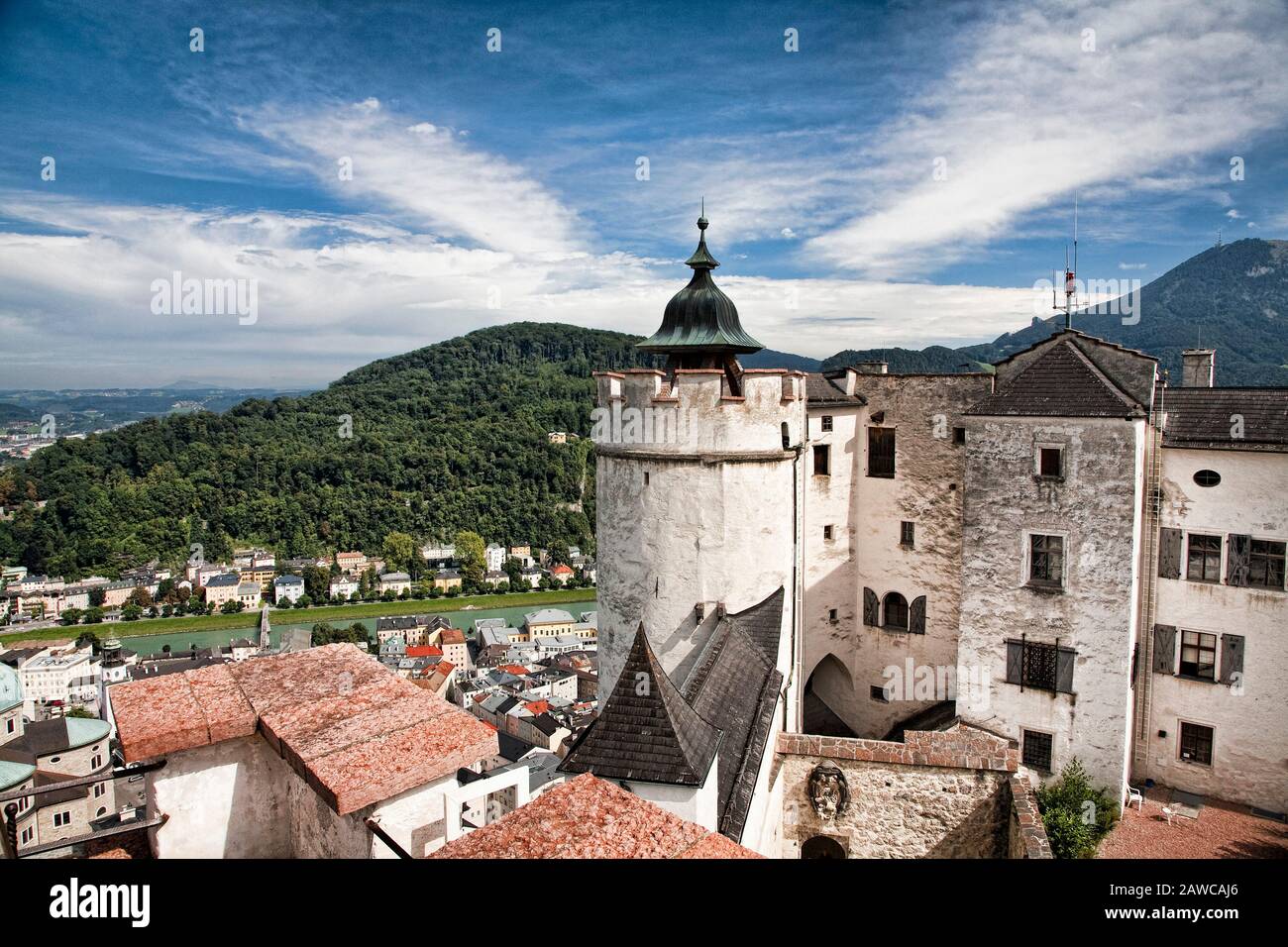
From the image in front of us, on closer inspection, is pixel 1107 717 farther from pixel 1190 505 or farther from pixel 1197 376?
pixel 1197 376

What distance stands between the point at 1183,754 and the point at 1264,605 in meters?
3.29

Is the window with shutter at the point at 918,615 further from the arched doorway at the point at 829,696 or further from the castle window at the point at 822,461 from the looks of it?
Result: the castle window at the point at 822,461

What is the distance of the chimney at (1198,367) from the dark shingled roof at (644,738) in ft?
47.6

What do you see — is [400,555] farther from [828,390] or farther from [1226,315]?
[1226,315]

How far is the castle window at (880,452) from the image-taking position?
17.8 m

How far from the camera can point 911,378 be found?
57.0 ft

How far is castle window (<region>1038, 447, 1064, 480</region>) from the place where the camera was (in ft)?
49.4

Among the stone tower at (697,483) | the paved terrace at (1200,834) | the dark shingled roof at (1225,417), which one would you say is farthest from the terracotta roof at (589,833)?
the dark shingled roof at (1225,417)

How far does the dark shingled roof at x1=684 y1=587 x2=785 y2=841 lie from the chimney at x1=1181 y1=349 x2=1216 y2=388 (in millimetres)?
10461

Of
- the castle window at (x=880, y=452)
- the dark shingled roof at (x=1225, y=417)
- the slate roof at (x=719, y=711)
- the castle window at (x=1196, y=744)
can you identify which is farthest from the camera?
the castle window at (x=880, y=452)

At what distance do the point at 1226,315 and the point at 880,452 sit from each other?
8.48 metres

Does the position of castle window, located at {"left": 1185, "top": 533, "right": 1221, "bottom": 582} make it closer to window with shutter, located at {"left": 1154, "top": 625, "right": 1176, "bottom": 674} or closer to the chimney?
window with shutter, located at {"left": 1154, "top": 625, "right": 1176, "bottom": 674}

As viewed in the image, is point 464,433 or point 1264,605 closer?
point 1264,605
